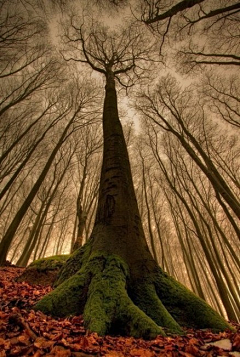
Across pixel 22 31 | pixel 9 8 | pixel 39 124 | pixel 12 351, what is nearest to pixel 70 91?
pixel 39 124

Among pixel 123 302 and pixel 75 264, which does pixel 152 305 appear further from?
pixel 75 264

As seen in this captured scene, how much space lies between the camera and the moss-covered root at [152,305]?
214 centimetres

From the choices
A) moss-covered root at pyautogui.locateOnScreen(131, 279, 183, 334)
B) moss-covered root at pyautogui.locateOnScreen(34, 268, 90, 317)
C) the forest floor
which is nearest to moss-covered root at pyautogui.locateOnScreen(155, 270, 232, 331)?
moss-covered root at pyautogui.locateOnScreen(131, 279, 183, 334)

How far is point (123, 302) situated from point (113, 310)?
5.3 inches

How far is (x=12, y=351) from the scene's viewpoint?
3.80 ft

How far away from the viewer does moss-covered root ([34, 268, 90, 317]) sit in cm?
214

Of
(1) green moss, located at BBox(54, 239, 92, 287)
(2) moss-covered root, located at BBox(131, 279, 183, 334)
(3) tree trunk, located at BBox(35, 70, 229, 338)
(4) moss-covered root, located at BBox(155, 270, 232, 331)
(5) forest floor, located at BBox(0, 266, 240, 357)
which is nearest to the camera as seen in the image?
(5) forest floor, located at BBox(0, 266, 240, 357)

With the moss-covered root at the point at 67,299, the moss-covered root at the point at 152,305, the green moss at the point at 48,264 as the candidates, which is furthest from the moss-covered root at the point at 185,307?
the green moss at the point at 48,264

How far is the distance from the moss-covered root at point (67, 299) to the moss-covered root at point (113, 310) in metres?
0.14

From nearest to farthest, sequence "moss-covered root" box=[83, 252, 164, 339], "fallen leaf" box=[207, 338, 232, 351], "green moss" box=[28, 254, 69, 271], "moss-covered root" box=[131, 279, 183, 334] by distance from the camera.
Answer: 1. "fallen leaf" box=[207, 338, 232, 351]
2. "moss-covered root" box=[83, 252, 164, 339]
3. "moss-covered root" box=[131, 279, 183, 334]
4. "green moss" box=[28, 254, 69, 271]

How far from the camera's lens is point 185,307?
2531mm

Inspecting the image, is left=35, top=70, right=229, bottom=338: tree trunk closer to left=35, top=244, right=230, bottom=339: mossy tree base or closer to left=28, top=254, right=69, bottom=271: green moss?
left=35, top=244, right=230, bottom=339: mossy tree base

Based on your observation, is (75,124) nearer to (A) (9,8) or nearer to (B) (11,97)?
(B) (11,97)

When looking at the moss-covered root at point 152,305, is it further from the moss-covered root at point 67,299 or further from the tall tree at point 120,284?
the moss-covered root at point 67,299
